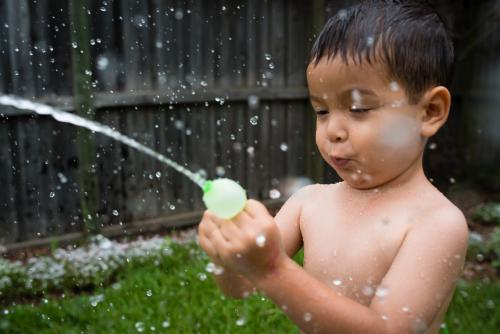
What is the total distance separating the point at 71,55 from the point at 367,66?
345 cm

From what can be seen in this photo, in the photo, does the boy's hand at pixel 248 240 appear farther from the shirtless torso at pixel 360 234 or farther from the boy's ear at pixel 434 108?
the boy's ear at pixel 434 108

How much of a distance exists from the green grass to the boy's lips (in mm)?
1884

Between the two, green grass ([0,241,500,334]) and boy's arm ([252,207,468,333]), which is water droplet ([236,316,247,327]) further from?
boy's arm ([252,207,468,333])

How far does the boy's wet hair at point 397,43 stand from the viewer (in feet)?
4.83

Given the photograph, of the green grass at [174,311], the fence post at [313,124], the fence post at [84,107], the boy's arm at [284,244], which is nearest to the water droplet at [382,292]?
the boy's arm at [284,244]

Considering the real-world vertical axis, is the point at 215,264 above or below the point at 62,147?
above

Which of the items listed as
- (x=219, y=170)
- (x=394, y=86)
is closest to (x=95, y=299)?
(x=219, y=170)

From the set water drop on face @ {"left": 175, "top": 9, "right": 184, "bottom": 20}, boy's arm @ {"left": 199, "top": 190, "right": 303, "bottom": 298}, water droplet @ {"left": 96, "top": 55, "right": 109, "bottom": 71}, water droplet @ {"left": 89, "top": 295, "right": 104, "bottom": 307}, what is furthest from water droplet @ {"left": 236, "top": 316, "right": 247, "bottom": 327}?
water drop on face @ {"left": 175, "top": 9, "right": 184, "bottom": 20}

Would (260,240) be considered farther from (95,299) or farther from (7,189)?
(7,189)

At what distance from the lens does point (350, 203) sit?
166cm

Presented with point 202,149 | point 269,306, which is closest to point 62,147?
point 202,149

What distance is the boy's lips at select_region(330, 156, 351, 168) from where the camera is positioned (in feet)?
5.00

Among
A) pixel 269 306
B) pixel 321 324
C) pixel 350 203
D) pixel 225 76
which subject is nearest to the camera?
pixel 321 324

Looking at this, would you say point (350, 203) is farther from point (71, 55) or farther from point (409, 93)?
point (71, 55)
